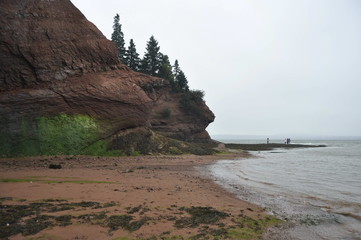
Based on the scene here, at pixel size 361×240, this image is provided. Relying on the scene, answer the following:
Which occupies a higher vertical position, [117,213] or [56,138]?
[56,138]

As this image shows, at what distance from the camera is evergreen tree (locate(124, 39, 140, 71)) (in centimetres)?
5638

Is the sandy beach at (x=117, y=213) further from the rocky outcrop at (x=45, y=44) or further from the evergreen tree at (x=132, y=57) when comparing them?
the evergreen tree at (x=132, y=57)

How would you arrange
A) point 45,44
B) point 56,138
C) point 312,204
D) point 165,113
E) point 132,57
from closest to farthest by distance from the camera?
1. point 312,204
2. point 56,138
3. point 45,44
4. point 165,113
5. point 132,57

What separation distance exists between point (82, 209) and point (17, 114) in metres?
17.8

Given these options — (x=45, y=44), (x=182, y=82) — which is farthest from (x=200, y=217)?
(x=182, y=82)

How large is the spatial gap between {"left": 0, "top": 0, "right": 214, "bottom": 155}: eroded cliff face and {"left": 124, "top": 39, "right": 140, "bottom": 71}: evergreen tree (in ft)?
91.6

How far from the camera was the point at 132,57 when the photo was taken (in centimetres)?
5662

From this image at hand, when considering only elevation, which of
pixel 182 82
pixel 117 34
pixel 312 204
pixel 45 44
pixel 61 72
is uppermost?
pixel 117 34

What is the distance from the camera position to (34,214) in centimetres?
619

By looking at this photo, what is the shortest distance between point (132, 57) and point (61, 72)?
34.1 metres

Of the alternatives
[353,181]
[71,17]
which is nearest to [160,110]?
[71,17]

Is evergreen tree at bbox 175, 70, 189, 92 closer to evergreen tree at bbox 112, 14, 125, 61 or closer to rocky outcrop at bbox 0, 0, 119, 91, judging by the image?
evergreen tree at bbox 112, 14, 125, 61

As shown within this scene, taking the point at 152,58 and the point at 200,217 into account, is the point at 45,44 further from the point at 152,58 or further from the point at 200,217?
the point at 152,58

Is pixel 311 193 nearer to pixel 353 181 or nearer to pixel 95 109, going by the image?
pixel 353 181
